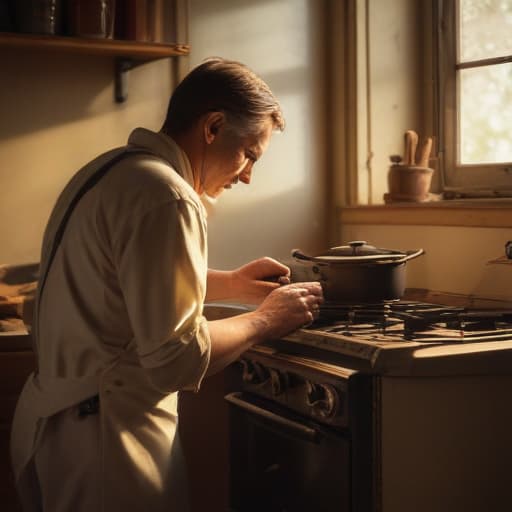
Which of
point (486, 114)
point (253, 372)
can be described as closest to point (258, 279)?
point (253, 372)

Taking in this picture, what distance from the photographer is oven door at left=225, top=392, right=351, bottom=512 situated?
158 cm

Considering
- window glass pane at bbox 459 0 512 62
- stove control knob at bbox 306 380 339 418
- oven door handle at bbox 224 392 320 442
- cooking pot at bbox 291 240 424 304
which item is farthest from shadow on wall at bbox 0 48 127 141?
stove control knob at bbox 306 380 339 418

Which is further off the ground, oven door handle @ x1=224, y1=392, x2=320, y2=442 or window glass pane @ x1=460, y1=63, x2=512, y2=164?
window glass pane @ x1=460, y1=63, x2=512, y2=164

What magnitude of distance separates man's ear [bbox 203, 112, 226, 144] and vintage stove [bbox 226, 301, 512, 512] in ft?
1.54

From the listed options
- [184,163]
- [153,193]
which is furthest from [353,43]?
[153,193]

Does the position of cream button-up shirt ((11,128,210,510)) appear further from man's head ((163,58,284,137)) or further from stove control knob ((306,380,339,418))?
Answer: stove control knob ((306,380,339,418))

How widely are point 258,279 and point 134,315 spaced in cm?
67

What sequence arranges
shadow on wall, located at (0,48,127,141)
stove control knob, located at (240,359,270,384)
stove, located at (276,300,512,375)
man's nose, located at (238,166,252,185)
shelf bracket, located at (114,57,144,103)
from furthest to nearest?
shelf bracket, located at (114,57,144,103), shadow on wall, located at (0,48,127,141), stove control knob, located at (240,359,270,384), man's nose, located at (238,166,252,185), stove, located at (276,300,512,375)

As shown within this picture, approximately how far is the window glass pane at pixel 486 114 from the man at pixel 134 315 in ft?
4.10

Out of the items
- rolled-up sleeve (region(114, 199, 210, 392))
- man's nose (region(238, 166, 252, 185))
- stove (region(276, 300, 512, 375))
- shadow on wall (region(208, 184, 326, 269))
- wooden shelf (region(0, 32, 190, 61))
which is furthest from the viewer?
shadow on wall (region(208, 184, 326, 269))

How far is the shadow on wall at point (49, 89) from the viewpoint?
2385 mm

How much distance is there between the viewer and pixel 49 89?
244cm

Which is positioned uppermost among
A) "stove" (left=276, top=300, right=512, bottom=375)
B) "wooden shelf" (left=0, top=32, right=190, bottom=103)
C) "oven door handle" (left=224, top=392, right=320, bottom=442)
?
"wooden shelf" (left=0, top=32, right=190, bottom=103)

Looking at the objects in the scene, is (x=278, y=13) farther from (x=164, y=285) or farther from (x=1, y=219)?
(x=164, y=285)
